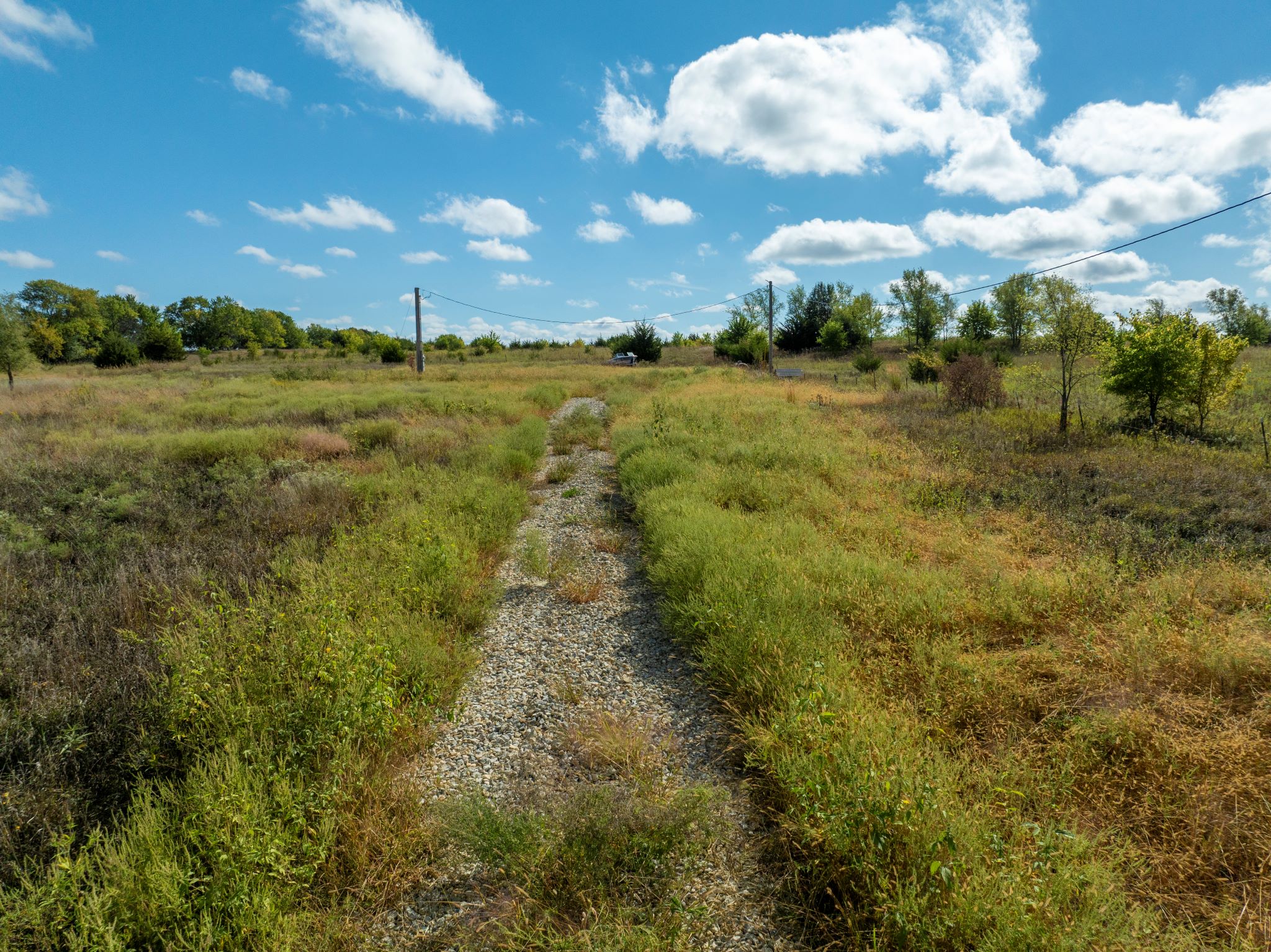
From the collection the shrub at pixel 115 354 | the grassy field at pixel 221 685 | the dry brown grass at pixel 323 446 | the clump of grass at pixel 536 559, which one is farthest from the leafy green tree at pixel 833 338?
the shrub at pixel 115 354

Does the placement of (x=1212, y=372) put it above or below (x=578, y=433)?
above

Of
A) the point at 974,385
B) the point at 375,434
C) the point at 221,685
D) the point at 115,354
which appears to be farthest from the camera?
the point at 115,354

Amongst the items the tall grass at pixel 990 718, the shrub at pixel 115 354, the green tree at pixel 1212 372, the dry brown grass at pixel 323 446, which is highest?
the shrub at pixel 115 354

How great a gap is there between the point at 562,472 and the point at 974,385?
16.4 meters

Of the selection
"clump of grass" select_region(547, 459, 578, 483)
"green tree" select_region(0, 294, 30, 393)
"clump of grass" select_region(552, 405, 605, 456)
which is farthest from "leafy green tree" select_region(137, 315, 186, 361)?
"clump of grass" select_region(547, 459, 578, 483)

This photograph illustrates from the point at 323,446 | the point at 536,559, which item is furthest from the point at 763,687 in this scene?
the point at 323,446

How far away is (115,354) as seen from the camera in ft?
156

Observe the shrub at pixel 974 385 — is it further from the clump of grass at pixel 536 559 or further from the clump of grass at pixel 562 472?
the clump of grass at pixel 536 559

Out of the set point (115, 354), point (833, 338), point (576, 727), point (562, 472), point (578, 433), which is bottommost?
point (576, 727)

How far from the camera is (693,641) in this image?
5.32 metres

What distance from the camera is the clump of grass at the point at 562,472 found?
12.2 meters

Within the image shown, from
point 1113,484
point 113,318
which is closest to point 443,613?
point 1113,484

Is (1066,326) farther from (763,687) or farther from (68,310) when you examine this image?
(68,310)

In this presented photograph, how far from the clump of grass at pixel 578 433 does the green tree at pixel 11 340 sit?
1096 inches
